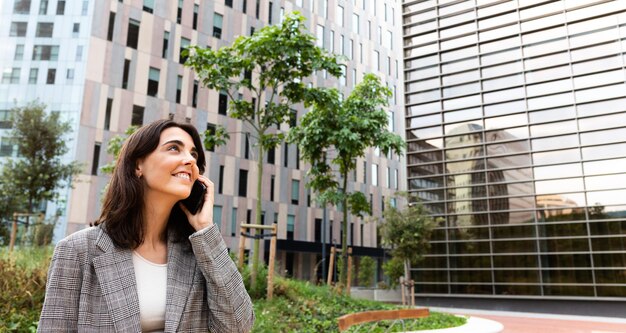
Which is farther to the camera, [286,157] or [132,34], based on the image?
[286,157]

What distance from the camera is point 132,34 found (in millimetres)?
28469

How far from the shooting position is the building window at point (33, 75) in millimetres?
30406

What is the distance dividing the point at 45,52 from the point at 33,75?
180cm

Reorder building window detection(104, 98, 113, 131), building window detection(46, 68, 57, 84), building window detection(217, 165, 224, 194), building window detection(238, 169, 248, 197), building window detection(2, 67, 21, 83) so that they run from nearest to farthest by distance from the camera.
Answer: building window detection(104, 98, 113, 131) < building window detection(46, 68, 57, 84) < building window detection(2, 67, 21, 83) < building window detection(217, 165, 224, 194) < building window detection(238, 169, 248, 197)

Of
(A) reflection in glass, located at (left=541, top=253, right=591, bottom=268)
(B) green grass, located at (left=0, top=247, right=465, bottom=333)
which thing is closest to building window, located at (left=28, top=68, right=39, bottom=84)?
(B) green grass, located at (left=0, top=247, right=465, bottom=333)

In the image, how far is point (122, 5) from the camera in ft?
92.0

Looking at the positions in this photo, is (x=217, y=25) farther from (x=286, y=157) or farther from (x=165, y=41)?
(x=286, y=157)

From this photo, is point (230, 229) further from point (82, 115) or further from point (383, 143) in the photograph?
point (383, 143)

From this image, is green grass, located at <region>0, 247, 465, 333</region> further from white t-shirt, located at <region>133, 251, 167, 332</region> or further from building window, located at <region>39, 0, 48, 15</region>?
building window, located at <region>39, 0, 48, 15</region>

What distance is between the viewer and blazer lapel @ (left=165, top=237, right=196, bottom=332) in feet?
5.58

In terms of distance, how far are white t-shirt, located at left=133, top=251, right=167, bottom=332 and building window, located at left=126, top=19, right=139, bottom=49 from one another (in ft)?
97.0

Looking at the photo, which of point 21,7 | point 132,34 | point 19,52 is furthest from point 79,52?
point 21,7

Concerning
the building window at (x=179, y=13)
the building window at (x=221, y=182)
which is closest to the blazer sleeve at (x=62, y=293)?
the building window at (x=221, y=182)

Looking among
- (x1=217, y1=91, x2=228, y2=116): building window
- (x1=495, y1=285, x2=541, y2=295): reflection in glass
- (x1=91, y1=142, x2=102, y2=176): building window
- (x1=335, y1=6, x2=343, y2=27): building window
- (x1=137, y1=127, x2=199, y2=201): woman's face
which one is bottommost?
(x1=495, y1=285, x2=541, y2=295): reflection in glass
